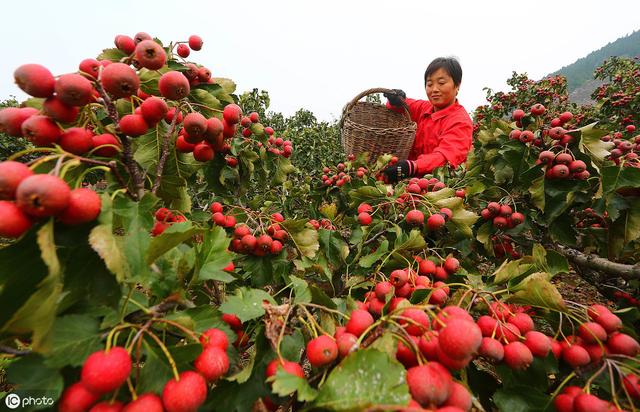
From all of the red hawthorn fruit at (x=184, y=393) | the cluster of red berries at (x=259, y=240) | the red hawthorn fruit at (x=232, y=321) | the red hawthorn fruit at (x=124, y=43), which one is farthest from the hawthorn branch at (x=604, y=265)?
the red hawthorn fruit at (x=124, y=43)

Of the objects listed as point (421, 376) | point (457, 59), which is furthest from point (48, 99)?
point (457, 59)

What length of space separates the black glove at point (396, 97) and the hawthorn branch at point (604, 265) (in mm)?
3299

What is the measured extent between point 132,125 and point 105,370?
757 mm

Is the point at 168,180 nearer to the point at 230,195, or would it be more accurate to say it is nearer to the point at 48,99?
the point at 48,99

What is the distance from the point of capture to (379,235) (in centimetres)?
232

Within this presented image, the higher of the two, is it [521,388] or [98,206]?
[98,206]

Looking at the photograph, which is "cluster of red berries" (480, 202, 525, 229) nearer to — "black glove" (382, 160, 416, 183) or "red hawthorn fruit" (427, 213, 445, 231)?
"red hawthorn fruit" (427, 213, 445, 231)

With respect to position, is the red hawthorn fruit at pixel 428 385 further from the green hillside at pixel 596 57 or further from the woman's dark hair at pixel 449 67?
the green hillside at pixel 596 57

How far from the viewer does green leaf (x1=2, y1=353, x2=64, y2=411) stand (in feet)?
2.53

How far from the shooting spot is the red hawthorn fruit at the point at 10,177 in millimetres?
738

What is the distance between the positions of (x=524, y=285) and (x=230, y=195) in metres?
2.42

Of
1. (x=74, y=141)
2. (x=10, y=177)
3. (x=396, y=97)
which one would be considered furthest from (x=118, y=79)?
(x=396, y=97)

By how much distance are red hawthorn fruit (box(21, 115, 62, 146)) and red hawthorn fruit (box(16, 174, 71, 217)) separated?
0.89 feet

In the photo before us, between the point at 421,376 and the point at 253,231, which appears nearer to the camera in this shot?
the point at 421,376
